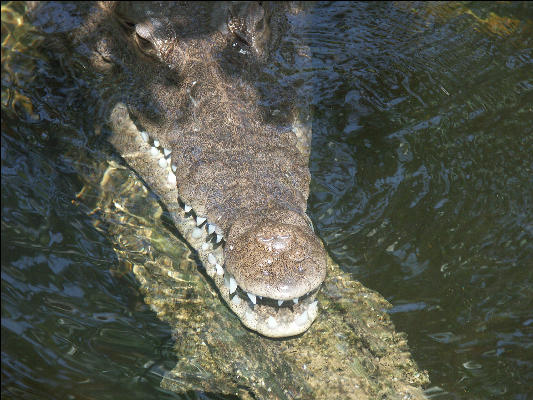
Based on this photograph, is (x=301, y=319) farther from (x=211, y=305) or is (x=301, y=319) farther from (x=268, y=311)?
(x=211, y=305)

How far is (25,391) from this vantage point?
318 cm

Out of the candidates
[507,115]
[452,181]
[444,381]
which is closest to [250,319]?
[444,381]

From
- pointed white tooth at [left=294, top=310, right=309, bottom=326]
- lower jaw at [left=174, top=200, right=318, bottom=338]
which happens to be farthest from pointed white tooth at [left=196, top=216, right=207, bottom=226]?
pointed white tooth at [left=294, top=310, right=309, bottom=326]

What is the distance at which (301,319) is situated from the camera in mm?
3127

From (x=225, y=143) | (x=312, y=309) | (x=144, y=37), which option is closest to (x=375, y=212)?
(x=312, y=309)

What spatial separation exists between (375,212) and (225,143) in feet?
4.08

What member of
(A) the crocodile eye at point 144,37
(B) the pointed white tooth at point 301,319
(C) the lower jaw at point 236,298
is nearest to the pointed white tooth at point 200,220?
(C) the lower jaw at point 236,298

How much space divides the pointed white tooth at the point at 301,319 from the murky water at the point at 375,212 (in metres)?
Result: 0.71

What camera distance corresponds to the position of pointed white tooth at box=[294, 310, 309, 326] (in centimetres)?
312

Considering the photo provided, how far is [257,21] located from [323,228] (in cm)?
193

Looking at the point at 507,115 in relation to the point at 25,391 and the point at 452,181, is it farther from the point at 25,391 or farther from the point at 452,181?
the point at 25,391

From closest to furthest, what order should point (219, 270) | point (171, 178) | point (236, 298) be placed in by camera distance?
point (236, 298) < point (219, 270) < point (171, 178)

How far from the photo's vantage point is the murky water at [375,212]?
3266 mm

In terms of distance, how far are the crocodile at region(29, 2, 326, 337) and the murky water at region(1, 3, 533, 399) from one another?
1.37 feet
